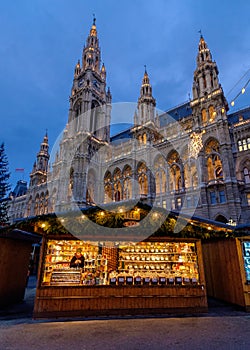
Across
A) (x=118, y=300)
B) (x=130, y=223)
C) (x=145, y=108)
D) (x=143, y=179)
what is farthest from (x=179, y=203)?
(x=118, y=300)

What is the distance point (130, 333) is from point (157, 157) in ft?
97.5

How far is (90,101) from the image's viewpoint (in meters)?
46.4

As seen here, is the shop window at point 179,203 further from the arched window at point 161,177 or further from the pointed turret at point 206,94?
the pointed turret at point 206,94

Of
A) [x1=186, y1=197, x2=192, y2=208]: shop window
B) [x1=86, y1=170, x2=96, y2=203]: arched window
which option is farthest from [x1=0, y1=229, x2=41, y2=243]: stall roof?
[x1=86, y1=170, x2=96, y2=203]: arched window

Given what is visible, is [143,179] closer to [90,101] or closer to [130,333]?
[90,101]

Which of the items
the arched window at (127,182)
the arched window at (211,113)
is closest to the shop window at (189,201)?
the arched window at (127,182)

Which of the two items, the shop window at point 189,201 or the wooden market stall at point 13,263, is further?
the shop window at point 189,201

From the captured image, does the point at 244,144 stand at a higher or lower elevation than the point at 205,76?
lower

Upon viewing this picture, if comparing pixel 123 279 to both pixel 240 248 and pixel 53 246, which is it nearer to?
pixel 53 246

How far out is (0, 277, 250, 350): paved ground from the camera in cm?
526

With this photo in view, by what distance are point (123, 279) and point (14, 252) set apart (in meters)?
5.78

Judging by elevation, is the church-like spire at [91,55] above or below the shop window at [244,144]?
above

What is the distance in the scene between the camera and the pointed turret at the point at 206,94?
2954 centimetres

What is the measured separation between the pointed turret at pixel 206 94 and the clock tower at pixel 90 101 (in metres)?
21.8
